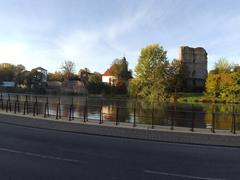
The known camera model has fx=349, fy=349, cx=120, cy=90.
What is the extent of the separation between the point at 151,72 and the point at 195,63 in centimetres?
3287

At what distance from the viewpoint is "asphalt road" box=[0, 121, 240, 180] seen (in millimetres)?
7877

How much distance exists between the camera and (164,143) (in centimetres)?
1395

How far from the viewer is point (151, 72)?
11231cm

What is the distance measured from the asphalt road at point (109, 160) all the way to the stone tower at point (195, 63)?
11977 cm

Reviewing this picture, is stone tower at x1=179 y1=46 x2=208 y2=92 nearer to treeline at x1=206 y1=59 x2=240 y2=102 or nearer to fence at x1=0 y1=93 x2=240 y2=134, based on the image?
treeline at x1=206 y1=59 x2=240 y2=102

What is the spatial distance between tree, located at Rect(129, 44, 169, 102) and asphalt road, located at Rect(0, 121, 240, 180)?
90.2 meters

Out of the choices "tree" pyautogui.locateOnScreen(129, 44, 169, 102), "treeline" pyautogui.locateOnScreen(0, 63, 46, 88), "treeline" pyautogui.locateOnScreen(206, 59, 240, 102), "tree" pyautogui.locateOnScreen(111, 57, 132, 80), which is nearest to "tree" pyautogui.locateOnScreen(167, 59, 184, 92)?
"tree" pyautogui.locateOnScreen(129, 44, 169, 102)

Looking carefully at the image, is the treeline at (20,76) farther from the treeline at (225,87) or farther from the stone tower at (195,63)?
the treeline at (225,87)

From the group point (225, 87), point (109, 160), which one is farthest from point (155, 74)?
point (109, 160)

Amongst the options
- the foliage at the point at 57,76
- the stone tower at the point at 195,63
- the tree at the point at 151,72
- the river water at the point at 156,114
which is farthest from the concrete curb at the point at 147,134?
the foliage at the point at 57,76

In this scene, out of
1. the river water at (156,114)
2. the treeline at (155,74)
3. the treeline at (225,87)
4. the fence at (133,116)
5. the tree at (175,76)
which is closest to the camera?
the fence at (133,116)

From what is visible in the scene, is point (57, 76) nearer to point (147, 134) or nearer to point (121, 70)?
point (121, 70)

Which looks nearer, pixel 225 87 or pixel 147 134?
pixel 147 134

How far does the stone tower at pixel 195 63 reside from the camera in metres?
133
